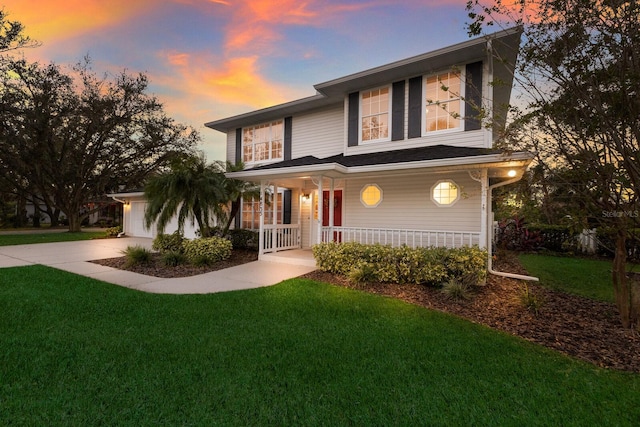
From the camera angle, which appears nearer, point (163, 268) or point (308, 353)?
point (308, 353)

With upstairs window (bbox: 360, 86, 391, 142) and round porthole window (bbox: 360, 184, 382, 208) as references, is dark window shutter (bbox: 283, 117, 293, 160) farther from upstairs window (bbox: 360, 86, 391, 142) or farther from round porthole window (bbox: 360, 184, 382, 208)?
round porthole window (bbox: 360, 184, 382, 208)

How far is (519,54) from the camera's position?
4.25m

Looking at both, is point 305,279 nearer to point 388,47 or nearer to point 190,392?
point 190,392

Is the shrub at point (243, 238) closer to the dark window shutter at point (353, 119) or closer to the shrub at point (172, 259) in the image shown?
the shrub at point (172, 259)

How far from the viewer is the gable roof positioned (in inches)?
272

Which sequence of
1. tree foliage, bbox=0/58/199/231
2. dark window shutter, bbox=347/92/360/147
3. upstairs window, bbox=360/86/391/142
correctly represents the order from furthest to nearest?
tree foliage, bbox=0/58/199/231 → dark window shutter, bbox=347/92/360/147 → upstairs window, bbox=360/86/391/142

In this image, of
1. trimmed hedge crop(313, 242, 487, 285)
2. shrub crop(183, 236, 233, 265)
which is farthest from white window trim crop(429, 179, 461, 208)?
shrub crop(183, 236, 233, 265)

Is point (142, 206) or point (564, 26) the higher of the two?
point (564, 26)

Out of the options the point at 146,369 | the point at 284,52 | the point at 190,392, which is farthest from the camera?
the point at 284,52

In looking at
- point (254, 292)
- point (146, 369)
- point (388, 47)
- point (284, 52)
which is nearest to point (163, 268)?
point (254, 292)

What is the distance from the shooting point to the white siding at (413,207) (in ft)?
24.8

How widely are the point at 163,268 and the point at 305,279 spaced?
13.1 ft

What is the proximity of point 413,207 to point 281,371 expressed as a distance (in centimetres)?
638

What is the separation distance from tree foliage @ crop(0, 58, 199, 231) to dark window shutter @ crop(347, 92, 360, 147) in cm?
1686
